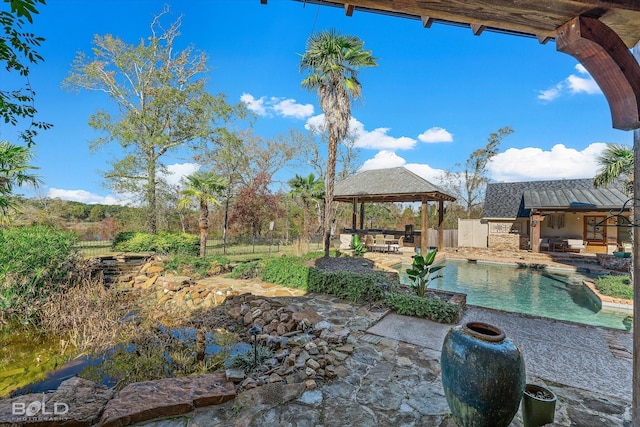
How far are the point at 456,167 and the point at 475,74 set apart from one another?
13963 mm

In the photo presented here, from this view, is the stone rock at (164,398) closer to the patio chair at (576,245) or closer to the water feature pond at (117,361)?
the water feature pond at (117,361)

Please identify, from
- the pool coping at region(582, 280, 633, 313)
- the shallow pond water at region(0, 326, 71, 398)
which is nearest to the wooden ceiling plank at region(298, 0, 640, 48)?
the shallow pond water at region(0, 326, 71, 398)

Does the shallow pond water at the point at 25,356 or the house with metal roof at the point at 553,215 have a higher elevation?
the house with metal roof at the point at 553,215

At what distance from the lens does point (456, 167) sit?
26531 millimetres

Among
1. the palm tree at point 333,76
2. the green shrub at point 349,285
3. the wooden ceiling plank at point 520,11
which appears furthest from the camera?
the palm tree at point 333,76

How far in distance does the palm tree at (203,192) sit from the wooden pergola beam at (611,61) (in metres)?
11.5

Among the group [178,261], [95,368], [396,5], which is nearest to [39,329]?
[95,368]

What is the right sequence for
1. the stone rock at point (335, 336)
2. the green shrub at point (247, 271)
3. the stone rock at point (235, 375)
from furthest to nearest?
the green shrub at point (247, 271) < the stone rock at point (335, 336) < the stone rock at point (235, 375)

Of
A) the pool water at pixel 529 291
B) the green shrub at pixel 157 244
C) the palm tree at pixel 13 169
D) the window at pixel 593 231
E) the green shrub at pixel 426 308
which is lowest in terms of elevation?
the pool water at pixel 529 291

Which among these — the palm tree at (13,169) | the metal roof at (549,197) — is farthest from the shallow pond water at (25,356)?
the metal roof at (549,197)

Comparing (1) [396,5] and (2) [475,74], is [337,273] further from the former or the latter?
(2) [475,74]

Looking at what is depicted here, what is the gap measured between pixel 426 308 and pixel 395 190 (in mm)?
9031

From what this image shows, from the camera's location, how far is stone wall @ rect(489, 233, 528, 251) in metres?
17.5

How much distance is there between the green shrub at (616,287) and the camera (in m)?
7.23
